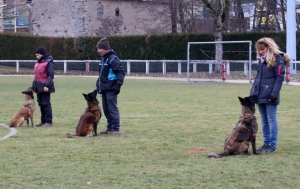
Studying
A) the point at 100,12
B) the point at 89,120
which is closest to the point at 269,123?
the point at 89,120

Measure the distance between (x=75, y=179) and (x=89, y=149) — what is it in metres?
2.40

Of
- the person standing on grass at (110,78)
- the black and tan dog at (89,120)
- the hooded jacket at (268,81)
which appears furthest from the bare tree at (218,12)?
the hooded jacket at (268,81)

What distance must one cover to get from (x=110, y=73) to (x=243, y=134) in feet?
11.5

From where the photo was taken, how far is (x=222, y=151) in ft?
31.9

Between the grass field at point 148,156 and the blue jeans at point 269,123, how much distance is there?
25 cm

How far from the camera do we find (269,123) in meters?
9.46

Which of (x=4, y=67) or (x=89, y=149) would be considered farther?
(x=4, y=67)

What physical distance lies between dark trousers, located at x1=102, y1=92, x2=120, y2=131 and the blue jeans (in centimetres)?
332

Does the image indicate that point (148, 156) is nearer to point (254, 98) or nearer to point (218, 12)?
point (254, 98)

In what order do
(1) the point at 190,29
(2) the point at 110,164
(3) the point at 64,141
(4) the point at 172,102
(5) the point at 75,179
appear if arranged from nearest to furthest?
(5) the point at 75,179 → (2) the point at 110,164 → (3) the point at 64,141 → (4) the point at 172,102 → (1) the point at 190,29

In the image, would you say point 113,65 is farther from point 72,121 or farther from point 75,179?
point 75,179

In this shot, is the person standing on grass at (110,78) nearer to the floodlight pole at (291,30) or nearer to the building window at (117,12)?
the floodlight pole at (291,30)

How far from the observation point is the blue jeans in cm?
935

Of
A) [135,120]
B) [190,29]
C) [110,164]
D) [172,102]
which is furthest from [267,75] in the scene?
[190,29]
